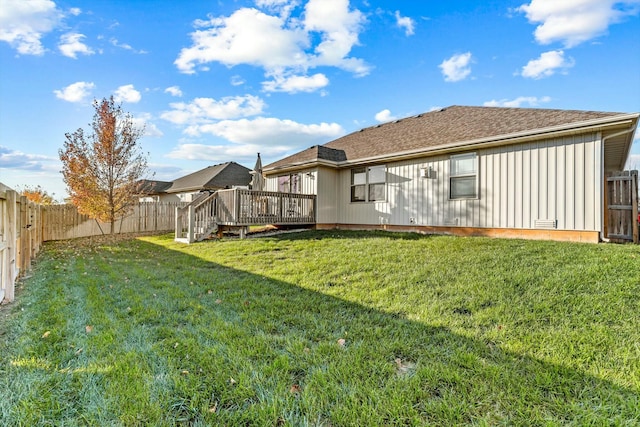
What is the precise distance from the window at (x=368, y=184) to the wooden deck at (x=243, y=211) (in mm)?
1667

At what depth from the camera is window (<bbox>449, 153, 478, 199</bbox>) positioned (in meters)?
8.62

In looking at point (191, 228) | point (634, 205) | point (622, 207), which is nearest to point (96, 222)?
point (191, 228)

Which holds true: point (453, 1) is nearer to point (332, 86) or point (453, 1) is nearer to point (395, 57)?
point (395, 57)

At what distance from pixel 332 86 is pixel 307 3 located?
495cm

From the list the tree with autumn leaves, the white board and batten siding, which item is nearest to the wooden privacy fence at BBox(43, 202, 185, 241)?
the tree with autumn leaves

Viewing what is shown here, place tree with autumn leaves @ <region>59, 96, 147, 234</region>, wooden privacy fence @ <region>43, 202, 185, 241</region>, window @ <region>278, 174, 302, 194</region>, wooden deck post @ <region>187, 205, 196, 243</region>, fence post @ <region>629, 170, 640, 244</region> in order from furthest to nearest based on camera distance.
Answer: wooden privacy fence @ <region>43, 202, 185, 241</region> < tree with autumn leaves @ <region>59, 96, 147, 234</region> < window @ <region>278, 174, 302, 194</region> < wooden deck post @ <region>187, 205, 196, 243</region> < fence post @ <region>629, 170, 640, 244</region>

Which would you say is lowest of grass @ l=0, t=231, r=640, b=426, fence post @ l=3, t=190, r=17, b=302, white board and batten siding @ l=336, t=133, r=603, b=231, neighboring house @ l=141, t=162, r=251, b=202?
grass @ l=0, t=231, r=640, b=426

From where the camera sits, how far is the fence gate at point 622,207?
22.0ft

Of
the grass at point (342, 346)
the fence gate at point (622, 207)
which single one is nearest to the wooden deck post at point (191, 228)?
the grass at point (342, 346)

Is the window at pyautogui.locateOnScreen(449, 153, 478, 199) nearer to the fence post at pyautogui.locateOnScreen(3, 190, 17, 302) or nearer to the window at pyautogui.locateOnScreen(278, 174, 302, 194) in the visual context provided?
the window at pyautogui.locateOnScreen(278, 174, 302, 194)

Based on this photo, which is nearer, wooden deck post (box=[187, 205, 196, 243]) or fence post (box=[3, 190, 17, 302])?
fence post (box=[3, 190, 17, 302])

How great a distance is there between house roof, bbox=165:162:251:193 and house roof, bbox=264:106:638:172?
29.5 ft

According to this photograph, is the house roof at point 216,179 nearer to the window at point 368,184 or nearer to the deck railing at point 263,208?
the deck railing at point 263,208

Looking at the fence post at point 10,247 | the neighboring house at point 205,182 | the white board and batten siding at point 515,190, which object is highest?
the neighboring house at point 205,182
